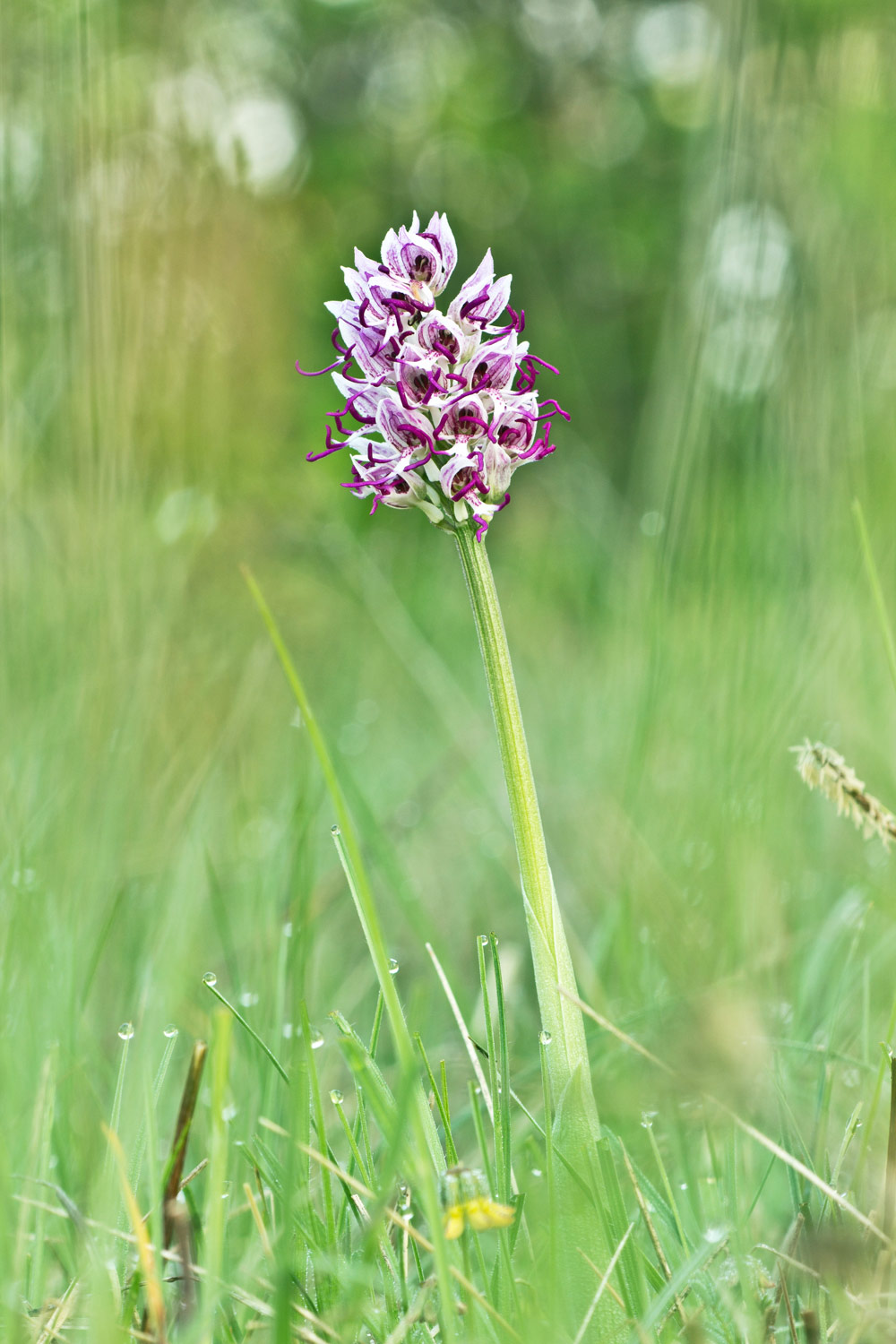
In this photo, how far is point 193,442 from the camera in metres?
1.85

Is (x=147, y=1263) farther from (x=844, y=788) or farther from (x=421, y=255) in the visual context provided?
(x=421, y=255)

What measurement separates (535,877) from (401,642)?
6.88 feet

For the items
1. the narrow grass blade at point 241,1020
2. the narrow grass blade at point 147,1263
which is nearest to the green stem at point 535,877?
the narrow grass blade at point 241,1020

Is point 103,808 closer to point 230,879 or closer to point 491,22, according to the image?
point 230,879

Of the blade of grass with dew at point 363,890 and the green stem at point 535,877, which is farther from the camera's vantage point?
the green stem at point 535,877

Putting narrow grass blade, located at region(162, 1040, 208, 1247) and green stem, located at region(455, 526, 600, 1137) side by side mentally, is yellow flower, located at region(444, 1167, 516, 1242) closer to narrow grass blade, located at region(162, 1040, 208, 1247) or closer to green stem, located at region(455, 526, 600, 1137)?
green stem, located at region(455, 526, 600, 1137)

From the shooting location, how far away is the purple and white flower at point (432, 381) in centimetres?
114

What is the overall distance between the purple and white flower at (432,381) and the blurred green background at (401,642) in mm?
371

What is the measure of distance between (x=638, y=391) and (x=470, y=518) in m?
13.4

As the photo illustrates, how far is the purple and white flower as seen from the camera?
114 cm

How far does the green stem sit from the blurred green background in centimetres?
12

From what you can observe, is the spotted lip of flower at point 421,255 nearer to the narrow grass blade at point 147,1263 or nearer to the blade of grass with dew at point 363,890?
the blade of grass with dew at point 363,890

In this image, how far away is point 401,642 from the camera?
3158 mm

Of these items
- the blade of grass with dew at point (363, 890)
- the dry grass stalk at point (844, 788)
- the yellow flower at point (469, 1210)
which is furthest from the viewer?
the dry grass stalk at point (844, 788)
